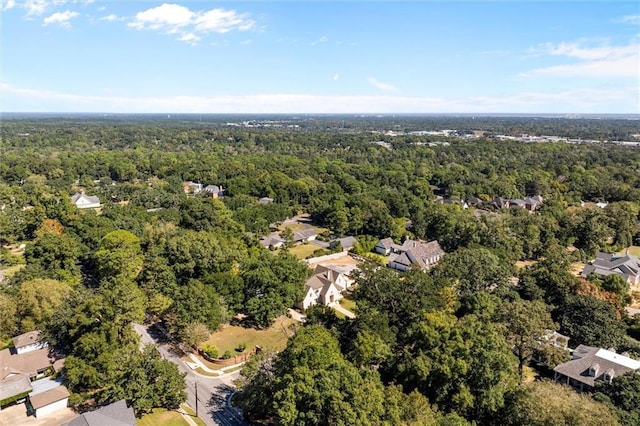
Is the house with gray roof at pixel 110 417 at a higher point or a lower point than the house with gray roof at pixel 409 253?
higher

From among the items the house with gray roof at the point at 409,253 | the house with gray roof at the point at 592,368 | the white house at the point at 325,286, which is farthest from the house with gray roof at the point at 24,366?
the house with gray roof at the point at 409,253

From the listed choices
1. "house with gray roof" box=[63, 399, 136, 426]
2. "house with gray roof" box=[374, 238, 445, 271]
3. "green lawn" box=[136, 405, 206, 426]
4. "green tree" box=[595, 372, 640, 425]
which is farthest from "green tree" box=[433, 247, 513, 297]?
"house with gray roof" box=[63, 399, 136, 426]

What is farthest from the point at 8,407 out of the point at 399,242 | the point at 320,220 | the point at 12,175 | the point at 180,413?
the point at 12,175

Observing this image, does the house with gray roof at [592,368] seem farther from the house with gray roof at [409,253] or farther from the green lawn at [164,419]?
the green lawn at [164,419]

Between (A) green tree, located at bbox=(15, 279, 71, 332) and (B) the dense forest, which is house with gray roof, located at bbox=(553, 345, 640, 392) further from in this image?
(A) green tree, located at bbox=(15, 279, 71, 332)

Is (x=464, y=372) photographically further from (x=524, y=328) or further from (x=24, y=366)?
(x=24, y=366)
